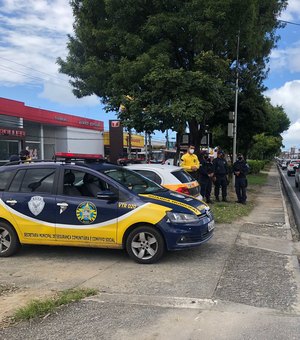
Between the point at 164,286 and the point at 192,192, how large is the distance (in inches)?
167

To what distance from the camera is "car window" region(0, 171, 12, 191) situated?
755cm

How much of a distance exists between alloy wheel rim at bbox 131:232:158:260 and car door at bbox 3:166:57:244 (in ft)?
4.58

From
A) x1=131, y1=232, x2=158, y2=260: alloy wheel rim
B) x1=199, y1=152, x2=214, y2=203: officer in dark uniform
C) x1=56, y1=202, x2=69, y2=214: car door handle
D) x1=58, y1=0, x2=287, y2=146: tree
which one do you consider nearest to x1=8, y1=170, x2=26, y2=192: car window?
x1=56, y1=202, x2=69, y2=214: car door handle

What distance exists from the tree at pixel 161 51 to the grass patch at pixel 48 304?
8.30 meters

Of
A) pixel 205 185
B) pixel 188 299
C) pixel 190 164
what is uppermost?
pixel 190 164

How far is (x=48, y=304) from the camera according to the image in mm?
4895

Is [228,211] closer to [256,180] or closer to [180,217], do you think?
[180,217]

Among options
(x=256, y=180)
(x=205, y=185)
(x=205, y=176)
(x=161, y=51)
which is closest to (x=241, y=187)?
(x=205, y=185)

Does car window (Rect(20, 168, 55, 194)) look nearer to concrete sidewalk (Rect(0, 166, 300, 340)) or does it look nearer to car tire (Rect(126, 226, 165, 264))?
concrete sidewalk (Rect(0, 166, 300, 340))

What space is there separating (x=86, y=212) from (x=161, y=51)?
8851 mm

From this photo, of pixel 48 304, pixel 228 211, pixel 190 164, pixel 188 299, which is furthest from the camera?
pixel 190 164

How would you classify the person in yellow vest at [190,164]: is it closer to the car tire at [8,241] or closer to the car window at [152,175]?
the car window at [152,175]

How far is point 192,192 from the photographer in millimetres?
9766

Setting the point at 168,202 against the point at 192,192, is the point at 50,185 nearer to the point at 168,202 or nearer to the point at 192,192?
the point at 168,202
